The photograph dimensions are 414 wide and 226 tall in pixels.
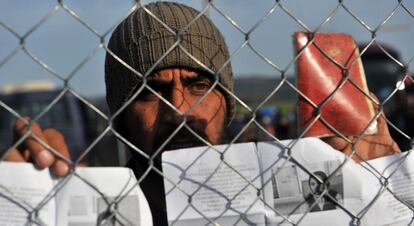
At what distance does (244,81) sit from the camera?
77.9 feet

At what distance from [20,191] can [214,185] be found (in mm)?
422

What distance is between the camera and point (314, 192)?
1527mm

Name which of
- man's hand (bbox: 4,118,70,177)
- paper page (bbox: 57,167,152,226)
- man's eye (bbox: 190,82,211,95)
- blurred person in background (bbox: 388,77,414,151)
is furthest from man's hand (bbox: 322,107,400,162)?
blurred person in background (bbox: 388,77,414,151)

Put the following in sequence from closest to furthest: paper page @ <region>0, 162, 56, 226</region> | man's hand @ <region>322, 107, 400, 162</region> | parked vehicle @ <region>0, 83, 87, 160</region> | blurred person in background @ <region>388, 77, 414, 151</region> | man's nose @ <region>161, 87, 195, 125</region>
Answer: paper page @ <region>0, 162, 56, 226</region> → man's hand @ <region>322, 107, 400, 162</region> → man's nose @ <region>161, 87, 195, 125</region> → parked vehicle @ <region>0, 83, 87, 160</region> → blurred person in background @ <region>388, 77, 414, 151</region>

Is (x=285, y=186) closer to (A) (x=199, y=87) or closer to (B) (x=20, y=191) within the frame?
(A) (x=199, y=87)

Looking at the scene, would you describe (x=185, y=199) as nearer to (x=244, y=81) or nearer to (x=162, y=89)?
(x=162, y=89)

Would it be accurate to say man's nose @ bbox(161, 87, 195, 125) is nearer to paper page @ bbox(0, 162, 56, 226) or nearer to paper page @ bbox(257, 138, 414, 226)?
paper page @ bbox(257, 138, 414, 226)

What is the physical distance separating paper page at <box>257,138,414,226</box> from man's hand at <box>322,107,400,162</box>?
47mm

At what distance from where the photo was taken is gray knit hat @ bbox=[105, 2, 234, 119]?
5.95 feet

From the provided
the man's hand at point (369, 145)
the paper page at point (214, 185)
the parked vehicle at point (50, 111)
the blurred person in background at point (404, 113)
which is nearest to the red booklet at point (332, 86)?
the man's hand at point (369, 145)

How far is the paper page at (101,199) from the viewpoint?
1313 mm

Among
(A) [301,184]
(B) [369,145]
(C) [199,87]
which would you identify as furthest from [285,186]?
(C) [199,87]

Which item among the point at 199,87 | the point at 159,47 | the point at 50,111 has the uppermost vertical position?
the point at 159,47

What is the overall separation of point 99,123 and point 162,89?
7.98 meters
